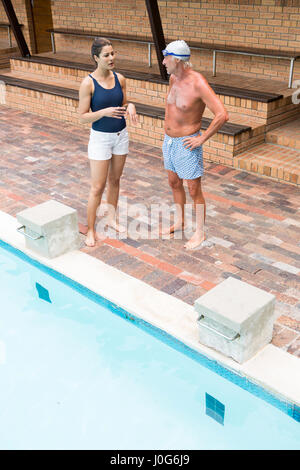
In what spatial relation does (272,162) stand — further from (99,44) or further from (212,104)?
(99,44)

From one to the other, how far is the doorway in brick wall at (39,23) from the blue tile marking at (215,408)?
12.0m

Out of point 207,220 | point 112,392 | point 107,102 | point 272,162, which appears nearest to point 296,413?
point 112,392

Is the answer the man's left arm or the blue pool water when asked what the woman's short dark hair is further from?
the blue pool water

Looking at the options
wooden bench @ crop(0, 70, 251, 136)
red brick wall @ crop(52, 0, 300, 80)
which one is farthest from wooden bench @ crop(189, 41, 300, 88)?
wooden bench @ crop(0, 70, 251, 136)

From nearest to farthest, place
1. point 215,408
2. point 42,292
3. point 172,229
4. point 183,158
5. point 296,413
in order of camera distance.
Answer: point 296,413 → point 215,408 → point 183,158 → point 42,292 → point 172,229

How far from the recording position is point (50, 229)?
Result: 14.7ft

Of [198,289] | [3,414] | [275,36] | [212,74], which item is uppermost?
[275,36]

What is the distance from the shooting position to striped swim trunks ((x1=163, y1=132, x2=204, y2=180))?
14.1ft

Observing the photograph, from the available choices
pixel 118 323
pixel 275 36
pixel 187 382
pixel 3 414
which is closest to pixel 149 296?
pixel 118 323

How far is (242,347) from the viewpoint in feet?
10.7

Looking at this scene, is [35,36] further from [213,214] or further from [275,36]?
[213,214]

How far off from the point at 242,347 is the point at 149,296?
101cm

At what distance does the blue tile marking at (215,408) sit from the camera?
3.46 metres

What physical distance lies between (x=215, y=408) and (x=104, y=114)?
2397mm
